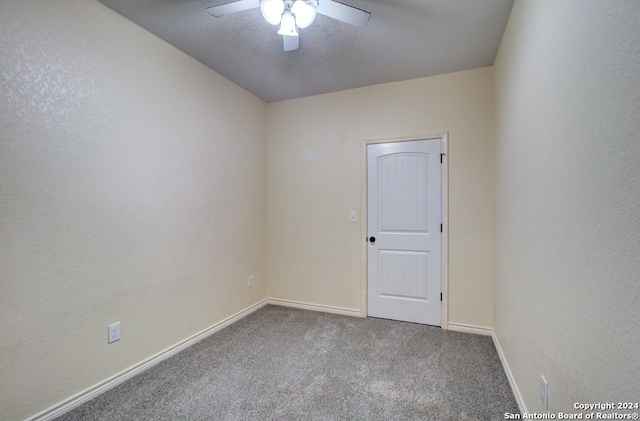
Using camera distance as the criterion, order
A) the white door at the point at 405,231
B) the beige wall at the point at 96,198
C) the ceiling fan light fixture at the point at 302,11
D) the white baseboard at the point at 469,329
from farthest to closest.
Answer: the white door at the point at 405,231
the white baseboard at the point at 469,329
the ceiling fan light fixture at the point at 302,11
the beige wall at the point at 96,198

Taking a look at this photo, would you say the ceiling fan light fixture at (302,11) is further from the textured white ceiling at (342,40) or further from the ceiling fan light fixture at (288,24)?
the textured white ceiling at (342,40)

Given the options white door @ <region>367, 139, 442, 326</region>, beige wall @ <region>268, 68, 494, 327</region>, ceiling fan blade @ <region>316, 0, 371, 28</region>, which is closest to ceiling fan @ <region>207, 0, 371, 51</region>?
ceiling fan blade @ <region>316, 0, 371, 28</region>

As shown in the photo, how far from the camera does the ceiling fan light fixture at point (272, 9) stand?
1538 mm

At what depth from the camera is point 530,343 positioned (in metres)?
1.45

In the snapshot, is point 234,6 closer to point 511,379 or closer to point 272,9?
point 272,9

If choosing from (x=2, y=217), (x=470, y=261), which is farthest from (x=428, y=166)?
(x=2, y=217)

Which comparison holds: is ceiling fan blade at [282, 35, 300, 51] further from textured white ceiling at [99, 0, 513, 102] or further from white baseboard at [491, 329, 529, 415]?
white baseboard at [491, 329, 529, 415]

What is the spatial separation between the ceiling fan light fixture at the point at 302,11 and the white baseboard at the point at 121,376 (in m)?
2.55

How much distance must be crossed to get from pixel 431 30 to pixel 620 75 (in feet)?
5.45

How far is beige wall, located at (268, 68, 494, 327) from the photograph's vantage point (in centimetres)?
264

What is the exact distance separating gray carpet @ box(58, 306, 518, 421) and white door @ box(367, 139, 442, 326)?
0.31m

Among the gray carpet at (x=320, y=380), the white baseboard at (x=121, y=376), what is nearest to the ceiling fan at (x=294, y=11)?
the gray carpet at (x=320, y=380)

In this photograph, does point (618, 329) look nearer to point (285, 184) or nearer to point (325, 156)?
point (325, 156)

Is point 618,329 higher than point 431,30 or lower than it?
lower
